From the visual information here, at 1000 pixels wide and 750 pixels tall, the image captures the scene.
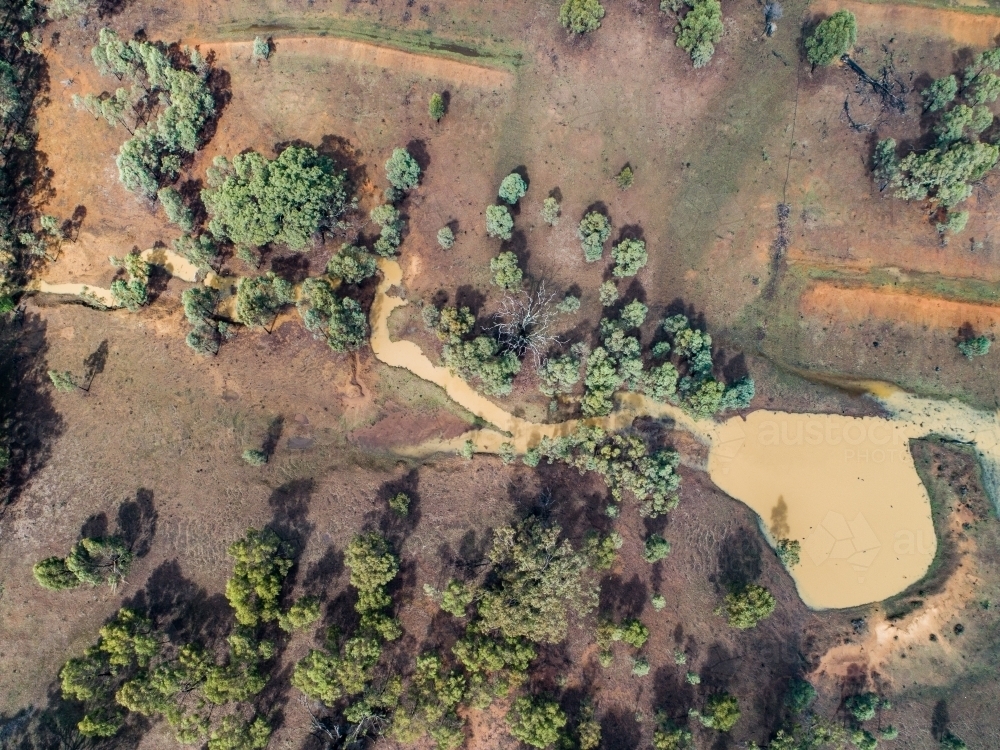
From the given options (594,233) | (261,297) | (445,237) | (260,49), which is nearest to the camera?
(261,297)

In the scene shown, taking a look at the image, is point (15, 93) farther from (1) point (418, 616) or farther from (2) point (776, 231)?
(2) point (776, 231)

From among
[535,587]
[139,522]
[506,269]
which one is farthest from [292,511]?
[506,269]

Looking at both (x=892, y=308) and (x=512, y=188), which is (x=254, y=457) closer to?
(x=512, y=188)

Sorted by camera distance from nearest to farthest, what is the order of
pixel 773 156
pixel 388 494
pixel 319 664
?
pixel 319 664 → pixel 388 494 → pixel 773 156

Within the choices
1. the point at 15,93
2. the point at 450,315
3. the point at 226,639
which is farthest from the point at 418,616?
the point at 15,93

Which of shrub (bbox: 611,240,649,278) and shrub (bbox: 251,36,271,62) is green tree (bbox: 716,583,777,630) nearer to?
shrub (bbox: 611,240,649,278)
